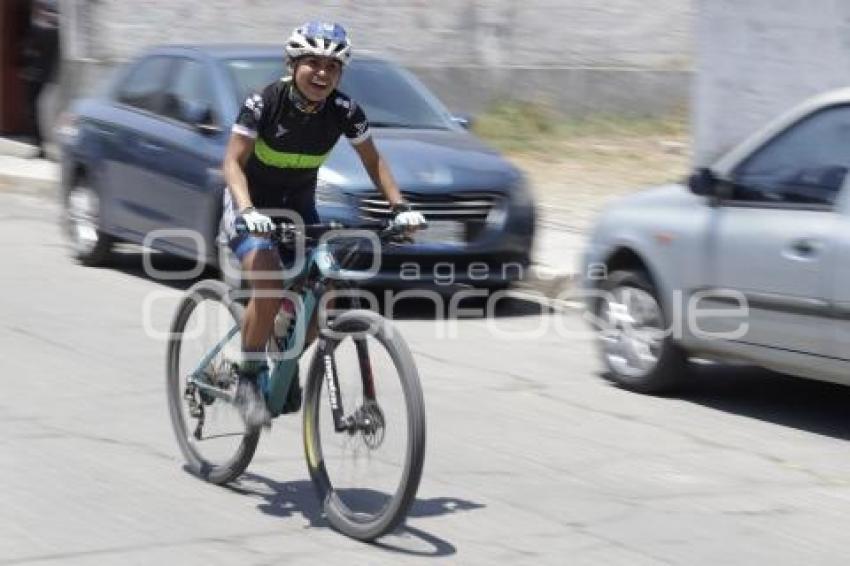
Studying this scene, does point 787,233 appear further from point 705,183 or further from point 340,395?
point 340,395

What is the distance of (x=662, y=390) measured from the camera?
9820mm

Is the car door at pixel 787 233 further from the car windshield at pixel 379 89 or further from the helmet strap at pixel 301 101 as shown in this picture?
the car windshield at pixel 379 89

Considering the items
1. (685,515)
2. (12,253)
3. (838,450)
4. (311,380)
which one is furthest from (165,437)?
(12,253)

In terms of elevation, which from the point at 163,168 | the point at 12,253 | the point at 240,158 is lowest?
the point at 12,253

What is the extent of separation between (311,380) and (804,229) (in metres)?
2.94

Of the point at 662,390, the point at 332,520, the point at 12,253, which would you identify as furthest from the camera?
the point at 12,253

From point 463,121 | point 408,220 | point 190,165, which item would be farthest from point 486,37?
point 408,220

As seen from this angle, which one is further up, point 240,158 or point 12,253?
point 240,158

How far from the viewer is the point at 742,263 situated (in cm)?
916

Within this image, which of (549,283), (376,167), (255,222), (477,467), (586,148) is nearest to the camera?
(255,222)

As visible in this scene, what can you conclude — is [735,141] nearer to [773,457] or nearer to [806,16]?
[806,16]

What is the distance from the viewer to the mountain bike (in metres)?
6.60

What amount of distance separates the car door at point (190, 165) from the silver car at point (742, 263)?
3.13 m

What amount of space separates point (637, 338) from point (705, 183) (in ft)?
3.21
